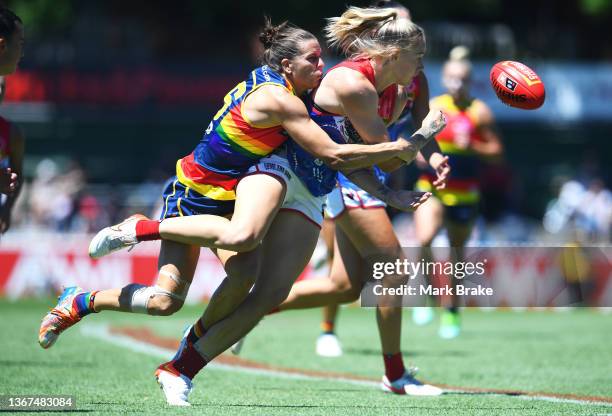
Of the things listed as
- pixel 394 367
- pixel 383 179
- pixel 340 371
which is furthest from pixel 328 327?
pixel 394 367

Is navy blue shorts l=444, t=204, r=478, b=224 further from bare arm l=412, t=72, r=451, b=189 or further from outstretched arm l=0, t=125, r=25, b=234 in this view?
outstretched arm l=0, t=125, r=25, b=234

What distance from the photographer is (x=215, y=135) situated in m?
6.24

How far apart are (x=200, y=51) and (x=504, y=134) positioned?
840 cm

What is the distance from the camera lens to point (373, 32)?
636 centimetres

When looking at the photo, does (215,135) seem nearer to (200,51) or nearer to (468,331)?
(468,331)

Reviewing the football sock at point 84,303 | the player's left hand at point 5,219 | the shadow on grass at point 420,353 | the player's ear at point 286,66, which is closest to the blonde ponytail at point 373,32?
the player's ear at point 286,66

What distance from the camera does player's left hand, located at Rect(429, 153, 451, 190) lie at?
21.6ft

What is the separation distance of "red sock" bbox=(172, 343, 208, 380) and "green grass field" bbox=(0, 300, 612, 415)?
0.67 ft

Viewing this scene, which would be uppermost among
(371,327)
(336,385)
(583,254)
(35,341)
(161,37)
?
(336,385)

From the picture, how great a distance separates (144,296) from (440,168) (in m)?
2.02

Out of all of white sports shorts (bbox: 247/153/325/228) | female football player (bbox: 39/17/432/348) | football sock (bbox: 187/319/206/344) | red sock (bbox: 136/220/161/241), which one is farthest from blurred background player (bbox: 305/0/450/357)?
red sock (bbox: 136/220/161/241)

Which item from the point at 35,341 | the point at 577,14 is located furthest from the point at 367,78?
the point at 577,14

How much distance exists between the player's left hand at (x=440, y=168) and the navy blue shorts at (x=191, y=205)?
51.0 inches

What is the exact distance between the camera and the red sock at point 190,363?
20.0 feet
